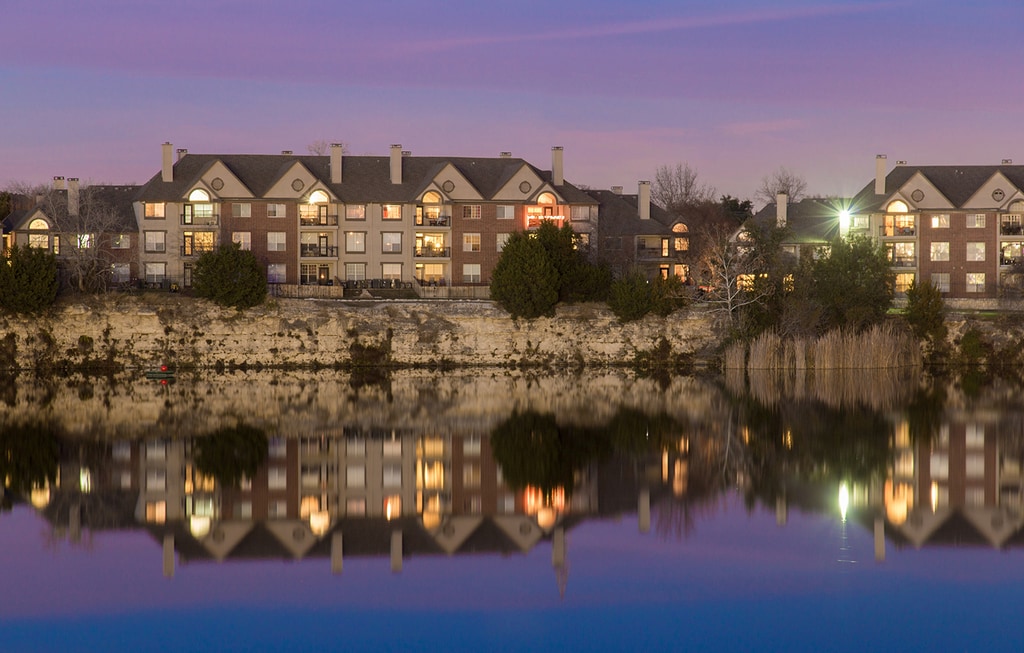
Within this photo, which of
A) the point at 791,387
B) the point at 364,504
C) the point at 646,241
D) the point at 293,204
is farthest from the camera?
the point at 646,241

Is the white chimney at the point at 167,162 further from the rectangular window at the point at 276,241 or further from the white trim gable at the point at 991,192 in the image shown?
the white trim gable at the point at 991,192

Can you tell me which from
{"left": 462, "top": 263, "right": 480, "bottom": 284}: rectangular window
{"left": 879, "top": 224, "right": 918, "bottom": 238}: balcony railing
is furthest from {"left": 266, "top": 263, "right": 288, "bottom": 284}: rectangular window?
{"left": 879, "top": 224, "right": 918, "bottom": 238}: balcony railing

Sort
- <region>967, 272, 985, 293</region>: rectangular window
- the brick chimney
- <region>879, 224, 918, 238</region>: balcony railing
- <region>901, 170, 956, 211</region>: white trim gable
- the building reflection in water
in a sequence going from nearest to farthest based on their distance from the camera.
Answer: the building reflection in water, the brick chimney, <region>967, 272, 985, 293</region>: rectangular window, <region>901, 170, 956, 211</region>: white trim gable, <region>879, 224, 918, 238</region>: balcony railing

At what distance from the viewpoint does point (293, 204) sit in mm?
80250

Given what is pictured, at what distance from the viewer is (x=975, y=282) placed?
85062 mm

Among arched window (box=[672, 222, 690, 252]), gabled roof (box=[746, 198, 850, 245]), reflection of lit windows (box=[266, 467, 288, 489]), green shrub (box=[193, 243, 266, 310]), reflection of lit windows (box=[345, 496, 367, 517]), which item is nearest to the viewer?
reflection of lit windows (box=[345, 496, 367, 517])

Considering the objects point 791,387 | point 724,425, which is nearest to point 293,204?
point 791,387

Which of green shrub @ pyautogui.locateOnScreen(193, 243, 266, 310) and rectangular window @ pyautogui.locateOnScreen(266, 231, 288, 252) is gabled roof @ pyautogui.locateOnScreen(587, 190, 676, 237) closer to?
rectangular window @ pyautogui.locateOnScreen(266, 231, 288, 252)

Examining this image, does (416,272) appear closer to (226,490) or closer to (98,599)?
(226,490)

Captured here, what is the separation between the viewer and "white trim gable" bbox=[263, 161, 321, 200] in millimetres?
80188

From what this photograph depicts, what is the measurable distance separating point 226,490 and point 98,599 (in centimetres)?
861

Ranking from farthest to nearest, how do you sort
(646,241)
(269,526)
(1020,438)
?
1. (646,241)
2. (1020,438)
3. (269,526)

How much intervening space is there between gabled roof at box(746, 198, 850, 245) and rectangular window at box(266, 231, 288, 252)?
3395cm

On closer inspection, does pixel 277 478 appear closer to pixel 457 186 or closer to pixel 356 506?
pixel 356 506
